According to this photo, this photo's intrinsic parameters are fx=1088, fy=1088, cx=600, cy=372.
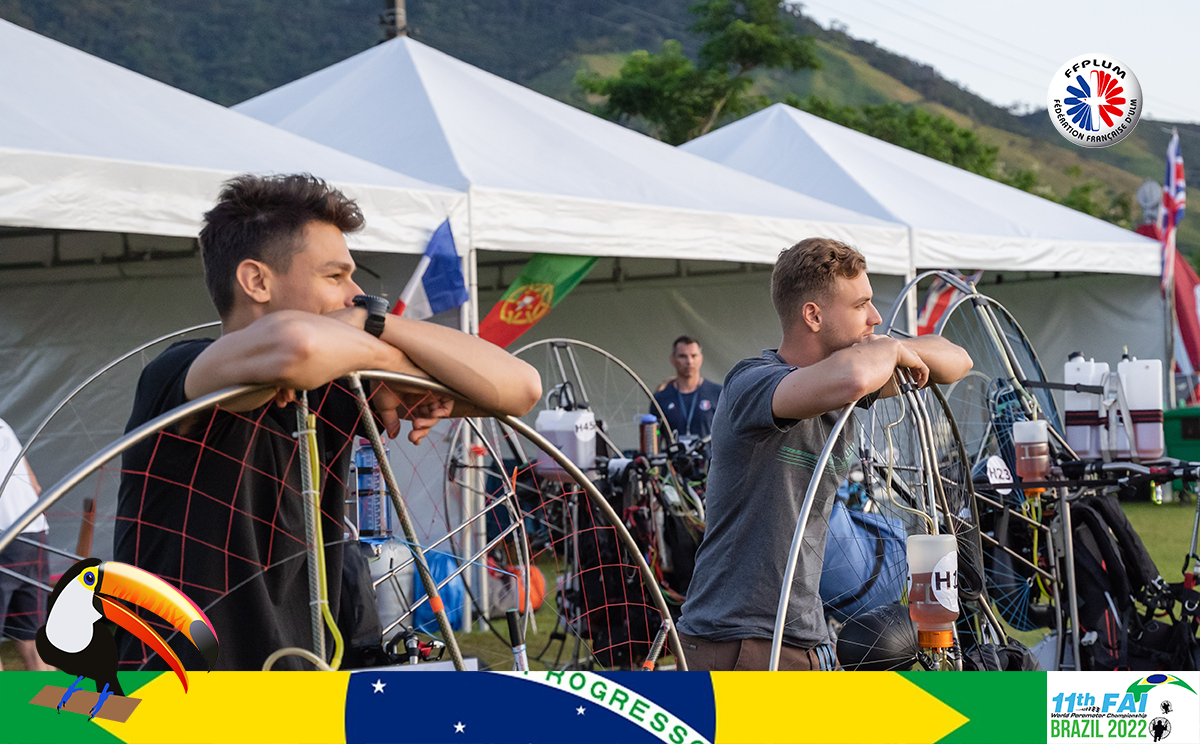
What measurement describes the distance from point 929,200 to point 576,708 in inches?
366

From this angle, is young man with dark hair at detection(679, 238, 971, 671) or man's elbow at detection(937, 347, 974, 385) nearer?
young man with dark hair at detection(679, 238, 971, 671)

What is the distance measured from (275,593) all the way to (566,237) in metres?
5.19

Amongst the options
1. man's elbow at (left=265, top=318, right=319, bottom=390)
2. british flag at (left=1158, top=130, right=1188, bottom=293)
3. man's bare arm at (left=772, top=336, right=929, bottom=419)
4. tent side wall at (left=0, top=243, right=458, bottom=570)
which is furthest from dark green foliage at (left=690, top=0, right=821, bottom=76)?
man's elbow at (left=265, top=318, right=319, bottom=390)

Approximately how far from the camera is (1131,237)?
11430 millimetres

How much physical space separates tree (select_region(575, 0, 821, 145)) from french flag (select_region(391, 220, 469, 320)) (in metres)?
28.4

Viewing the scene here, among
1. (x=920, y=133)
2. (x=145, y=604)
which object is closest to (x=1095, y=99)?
(x=145, y=604)

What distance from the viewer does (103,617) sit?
59.3 inches

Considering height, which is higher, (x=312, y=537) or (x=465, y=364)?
(x=465, y=364)

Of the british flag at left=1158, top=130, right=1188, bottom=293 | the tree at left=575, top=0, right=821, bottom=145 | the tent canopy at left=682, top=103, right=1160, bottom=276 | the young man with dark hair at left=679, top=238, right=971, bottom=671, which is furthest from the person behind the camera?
the tree at left=575, top=0, right=821, bottom=145

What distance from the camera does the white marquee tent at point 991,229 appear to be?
9523 mm

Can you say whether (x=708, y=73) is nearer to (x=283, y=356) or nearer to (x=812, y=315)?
(x=812, y=315)

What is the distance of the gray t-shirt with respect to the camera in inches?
97.2

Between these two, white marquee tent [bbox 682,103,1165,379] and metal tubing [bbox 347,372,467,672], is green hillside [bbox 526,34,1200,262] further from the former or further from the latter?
metal tubing [bbox 347,372,467,672]

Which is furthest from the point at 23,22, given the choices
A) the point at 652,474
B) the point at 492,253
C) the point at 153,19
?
the point at 652,474
